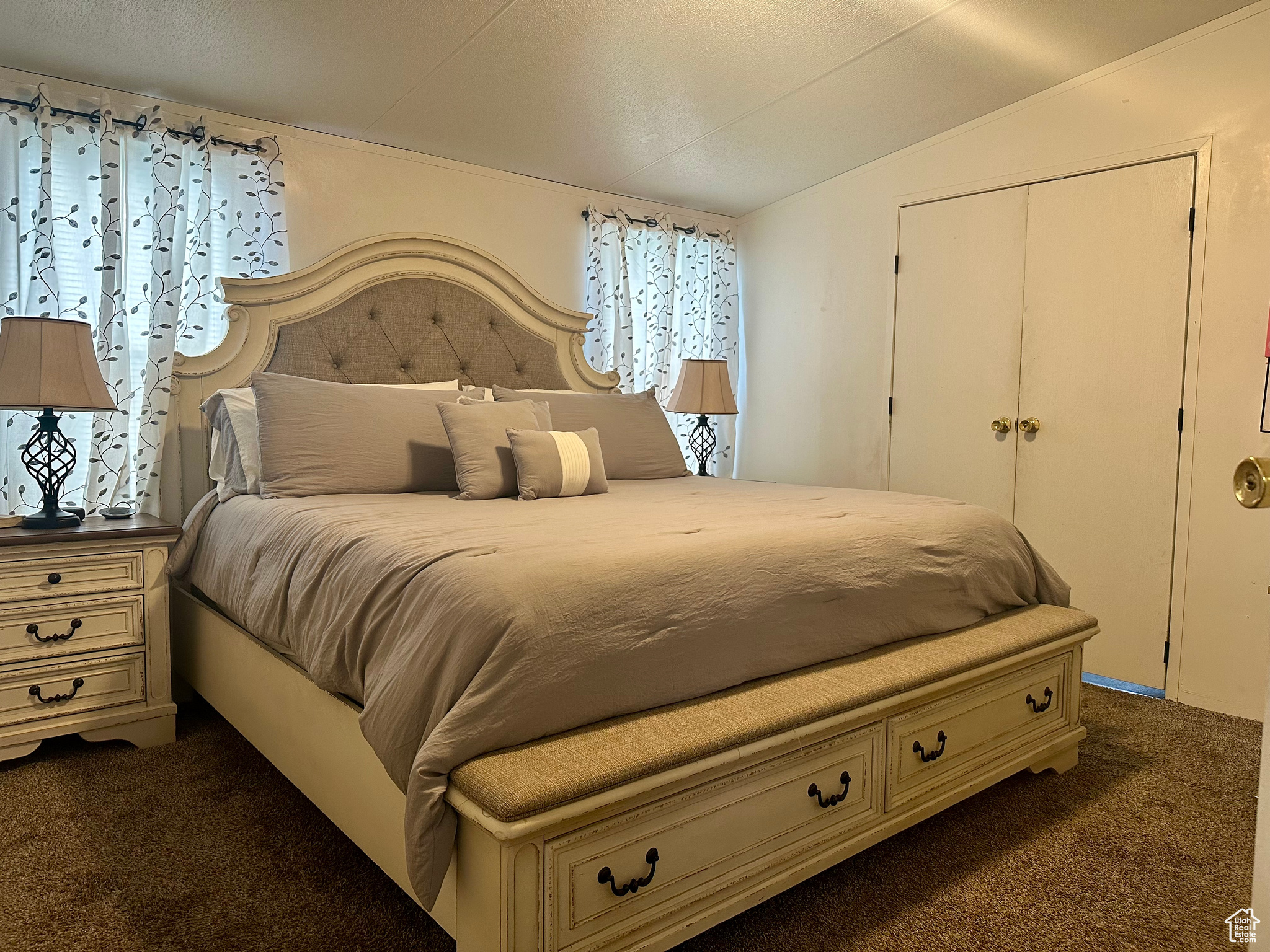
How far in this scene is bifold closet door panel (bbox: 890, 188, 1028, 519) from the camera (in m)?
3.21

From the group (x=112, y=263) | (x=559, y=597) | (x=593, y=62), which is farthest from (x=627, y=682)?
(x=112, y=263)

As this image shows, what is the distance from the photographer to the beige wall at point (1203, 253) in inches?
99.6

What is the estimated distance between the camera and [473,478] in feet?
7.55

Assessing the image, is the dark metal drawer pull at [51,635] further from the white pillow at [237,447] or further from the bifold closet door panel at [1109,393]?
the bifold closet door panel at [1109,393]

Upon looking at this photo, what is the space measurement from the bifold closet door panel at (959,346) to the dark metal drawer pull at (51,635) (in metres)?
3.04

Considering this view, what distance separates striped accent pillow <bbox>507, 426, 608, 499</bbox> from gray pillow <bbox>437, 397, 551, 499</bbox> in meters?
0.04

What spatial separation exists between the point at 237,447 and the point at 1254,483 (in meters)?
2.50

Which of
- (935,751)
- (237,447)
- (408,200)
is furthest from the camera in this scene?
(408,200)

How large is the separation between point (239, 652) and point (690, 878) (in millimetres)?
1360

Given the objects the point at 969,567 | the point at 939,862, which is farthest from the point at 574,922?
the point at 969,567

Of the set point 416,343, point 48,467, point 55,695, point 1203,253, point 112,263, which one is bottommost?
point 55,695

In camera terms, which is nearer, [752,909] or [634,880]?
[634,880]

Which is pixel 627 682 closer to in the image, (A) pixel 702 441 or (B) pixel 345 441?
(B) pixel 345 441

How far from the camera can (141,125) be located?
2.70 meters
